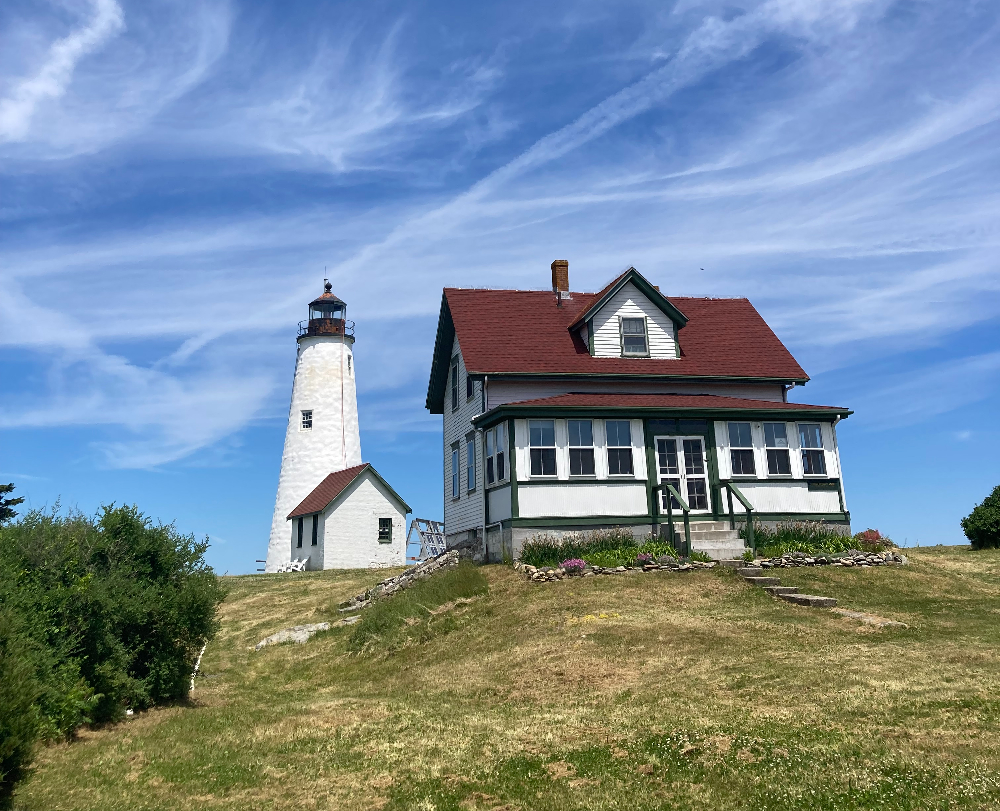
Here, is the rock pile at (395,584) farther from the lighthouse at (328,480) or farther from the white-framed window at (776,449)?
the lighthouse at (328,480)

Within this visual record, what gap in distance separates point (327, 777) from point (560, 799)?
3.02m

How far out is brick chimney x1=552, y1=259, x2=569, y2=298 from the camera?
1238 inches

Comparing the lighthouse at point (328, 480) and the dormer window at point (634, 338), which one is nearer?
the dormer window at point (634, 338)

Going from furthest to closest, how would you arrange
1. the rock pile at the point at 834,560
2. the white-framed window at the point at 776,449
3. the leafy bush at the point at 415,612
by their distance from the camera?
1. the white-framed window at the point at 776,449
2. the rock pile at the point at 834,560
3. the leafy bush at the point at 415,612

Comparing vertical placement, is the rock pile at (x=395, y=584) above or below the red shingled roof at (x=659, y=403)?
below

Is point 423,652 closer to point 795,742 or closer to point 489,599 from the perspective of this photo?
point 489,599

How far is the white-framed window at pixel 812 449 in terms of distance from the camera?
1019 inches

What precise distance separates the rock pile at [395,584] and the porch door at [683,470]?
22.3 feet

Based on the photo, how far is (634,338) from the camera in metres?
28.9

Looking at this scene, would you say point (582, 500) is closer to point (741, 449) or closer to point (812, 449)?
point (741, 449)

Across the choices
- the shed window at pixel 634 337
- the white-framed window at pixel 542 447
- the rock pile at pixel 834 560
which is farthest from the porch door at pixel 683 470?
the shed window at pixel 634 337

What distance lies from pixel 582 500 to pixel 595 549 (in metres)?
1.54

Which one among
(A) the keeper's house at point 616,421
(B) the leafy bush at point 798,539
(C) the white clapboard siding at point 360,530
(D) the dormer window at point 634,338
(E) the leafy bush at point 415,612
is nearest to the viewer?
(E) the leafy bush at point 415,612

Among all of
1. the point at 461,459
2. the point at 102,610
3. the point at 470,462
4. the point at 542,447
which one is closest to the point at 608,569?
the point at 542,447
